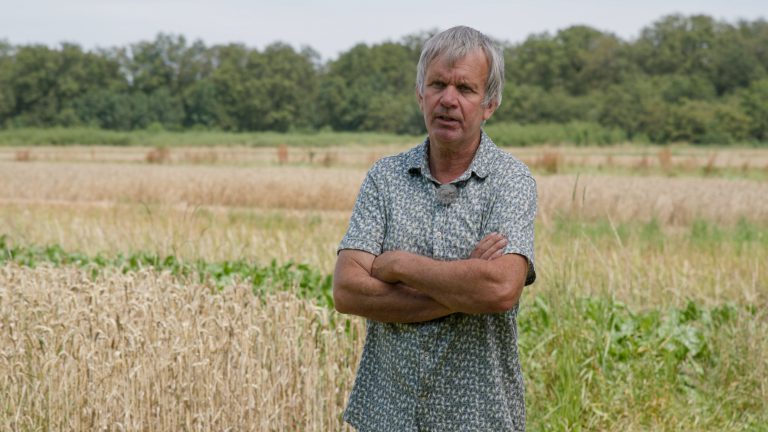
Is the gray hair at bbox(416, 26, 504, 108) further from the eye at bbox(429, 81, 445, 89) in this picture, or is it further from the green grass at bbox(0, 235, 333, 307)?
the green grass at bbox(0, 235, 333, 307)

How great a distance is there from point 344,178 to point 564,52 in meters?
45.2

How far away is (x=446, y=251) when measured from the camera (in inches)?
107

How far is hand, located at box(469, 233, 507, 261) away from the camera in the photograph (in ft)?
8.66

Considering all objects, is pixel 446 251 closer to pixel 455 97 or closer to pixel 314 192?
pixel 455 97

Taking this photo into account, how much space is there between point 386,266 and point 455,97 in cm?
54

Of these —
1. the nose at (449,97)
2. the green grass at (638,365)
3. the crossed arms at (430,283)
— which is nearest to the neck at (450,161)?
the nose at (449,97)

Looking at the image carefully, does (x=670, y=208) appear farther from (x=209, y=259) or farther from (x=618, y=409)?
(x=618, y=409)

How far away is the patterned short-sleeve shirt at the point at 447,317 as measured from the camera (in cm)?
271

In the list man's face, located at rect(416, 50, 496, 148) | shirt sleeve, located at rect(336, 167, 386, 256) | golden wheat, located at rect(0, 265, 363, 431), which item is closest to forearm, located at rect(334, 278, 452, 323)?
shirt sleeve, located at rect(336, 167, 386, 256)

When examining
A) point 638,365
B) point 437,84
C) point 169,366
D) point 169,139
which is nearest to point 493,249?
point 437,84

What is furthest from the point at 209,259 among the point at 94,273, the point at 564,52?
the point at 564,52

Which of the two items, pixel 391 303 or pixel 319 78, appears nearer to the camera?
pixel 391 303

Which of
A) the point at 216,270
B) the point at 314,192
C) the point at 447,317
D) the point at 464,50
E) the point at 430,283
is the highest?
the point at 464,50

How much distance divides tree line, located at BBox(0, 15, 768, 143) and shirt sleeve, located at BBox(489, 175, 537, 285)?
53.1m
